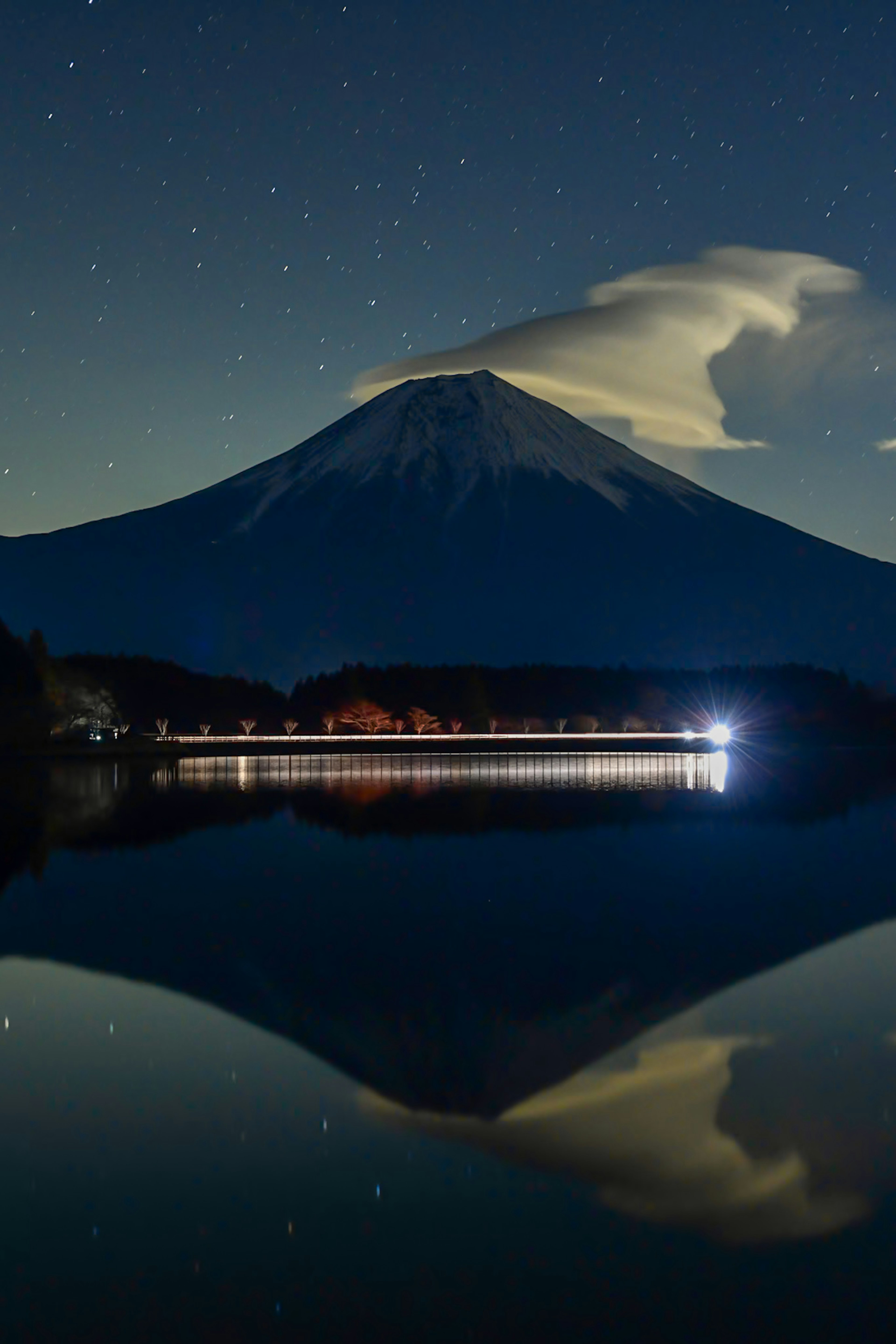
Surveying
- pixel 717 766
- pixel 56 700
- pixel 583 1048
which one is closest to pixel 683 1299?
pixel 583 1048

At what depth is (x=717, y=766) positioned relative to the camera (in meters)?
83.1

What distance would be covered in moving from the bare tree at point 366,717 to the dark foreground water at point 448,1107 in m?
146

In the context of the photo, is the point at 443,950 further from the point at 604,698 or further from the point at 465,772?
the point at 604,698

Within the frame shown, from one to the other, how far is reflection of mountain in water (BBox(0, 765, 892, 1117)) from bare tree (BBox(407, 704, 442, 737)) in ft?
471

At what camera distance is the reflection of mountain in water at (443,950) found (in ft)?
34.7

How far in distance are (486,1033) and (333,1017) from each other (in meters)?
1.53

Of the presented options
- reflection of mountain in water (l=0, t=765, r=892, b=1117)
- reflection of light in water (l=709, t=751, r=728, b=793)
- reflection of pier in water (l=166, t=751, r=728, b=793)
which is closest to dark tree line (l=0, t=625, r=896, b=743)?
reflection of pier in water (l=166, t=751, r=728, b=793)

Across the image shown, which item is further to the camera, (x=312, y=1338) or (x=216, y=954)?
(x=216, y=954)

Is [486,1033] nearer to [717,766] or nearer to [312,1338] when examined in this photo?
[312,1338]

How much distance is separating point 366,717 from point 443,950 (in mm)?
153746

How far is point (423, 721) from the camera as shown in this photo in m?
171

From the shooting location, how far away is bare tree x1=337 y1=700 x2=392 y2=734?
167875 mm

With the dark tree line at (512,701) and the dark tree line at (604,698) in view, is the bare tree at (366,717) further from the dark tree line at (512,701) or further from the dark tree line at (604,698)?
the dark tree line at (604,698)

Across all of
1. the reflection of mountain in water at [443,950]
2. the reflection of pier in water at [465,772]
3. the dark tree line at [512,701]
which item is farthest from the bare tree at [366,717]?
the reflection of mountain in water at [443,950]
